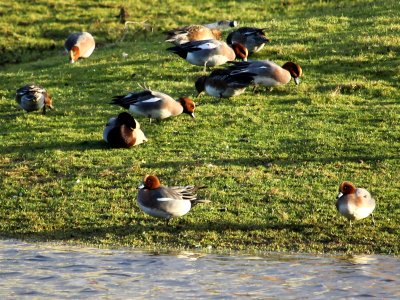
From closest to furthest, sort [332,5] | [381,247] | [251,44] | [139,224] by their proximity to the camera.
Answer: [381,247]
[139,224]
[251,44]
[332,5]

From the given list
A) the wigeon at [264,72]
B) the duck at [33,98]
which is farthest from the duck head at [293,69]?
the duck at [33,98]

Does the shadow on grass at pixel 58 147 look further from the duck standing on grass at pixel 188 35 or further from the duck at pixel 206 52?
the duck standing on grass at pixel 188 35

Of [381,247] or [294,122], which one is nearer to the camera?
[381,247]

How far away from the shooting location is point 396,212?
1280cm

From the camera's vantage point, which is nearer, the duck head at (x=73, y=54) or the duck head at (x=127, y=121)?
the duck head at (x=127, y=121)

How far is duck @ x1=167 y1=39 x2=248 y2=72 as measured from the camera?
760 inches

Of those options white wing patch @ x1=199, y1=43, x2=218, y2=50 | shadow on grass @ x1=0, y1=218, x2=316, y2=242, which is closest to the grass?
shadow on grass @ x1=0, y1=218, x2=316, y2=242

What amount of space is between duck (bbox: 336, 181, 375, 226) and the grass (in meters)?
0.27

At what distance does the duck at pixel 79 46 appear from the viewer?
21.9 metres

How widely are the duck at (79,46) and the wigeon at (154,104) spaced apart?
5366mm

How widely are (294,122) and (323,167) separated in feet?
7.64

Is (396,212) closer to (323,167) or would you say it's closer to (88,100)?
(323,167)

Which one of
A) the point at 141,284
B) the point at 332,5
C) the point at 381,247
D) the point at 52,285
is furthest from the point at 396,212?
the point at 332,5

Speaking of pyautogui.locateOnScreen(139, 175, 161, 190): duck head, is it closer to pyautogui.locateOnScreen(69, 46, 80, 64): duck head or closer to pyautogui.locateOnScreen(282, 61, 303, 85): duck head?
pyautogui.locateOnScreen(282, 61, 303, 85): duck head
